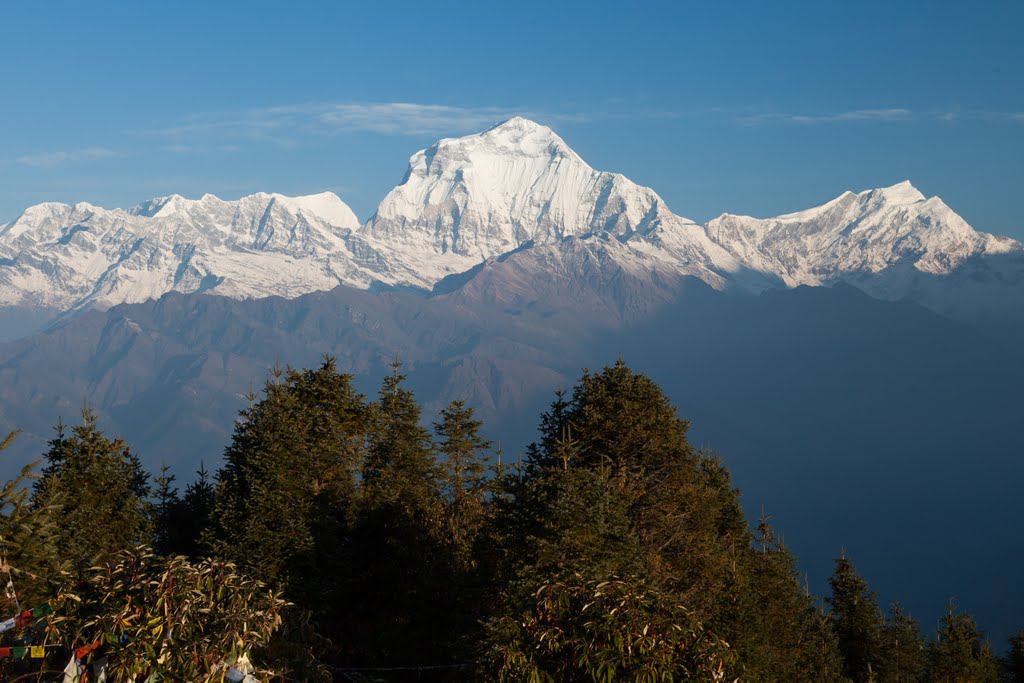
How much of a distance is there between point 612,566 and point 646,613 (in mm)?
9025

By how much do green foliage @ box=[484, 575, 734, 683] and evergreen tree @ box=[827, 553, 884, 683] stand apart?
60.1 meters

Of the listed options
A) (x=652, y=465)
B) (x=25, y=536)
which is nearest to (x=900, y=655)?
(x=652, y=465)

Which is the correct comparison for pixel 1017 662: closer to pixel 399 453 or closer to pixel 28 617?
pixel 399 453

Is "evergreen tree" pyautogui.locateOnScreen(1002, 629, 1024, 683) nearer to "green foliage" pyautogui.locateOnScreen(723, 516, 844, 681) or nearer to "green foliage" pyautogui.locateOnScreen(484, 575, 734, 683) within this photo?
"green foliage" pyautogui.locateOnScreen(723, 516, 844, 681)

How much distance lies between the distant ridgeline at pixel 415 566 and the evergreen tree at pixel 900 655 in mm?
172

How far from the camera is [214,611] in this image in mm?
23156

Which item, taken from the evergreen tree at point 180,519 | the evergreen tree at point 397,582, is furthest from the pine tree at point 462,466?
the evergreen tree at point 180,519

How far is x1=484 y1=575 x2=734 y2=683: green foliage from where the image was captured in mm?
23281

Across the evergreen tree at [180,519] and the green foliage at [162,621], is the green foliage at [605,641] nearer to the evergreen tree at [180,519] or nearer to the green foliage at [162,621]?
the green foliage at [162,621]

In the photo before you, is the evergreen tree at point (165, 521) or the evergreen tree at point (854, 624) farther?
the evergreen tree at point (854, 624)

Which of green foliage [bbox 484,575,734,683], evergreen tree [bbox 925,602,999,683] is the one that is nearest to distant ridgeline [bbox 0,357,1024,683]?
green foliage [bbox 484,575,734,683]

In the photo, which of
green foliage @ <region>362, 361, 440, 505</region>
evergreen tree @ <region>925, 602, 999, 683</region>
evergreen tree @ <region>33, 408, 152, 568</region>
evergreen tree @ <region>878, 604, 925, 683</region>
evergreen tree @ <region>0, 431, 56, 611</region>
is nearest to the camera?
evergreen tree @ <region>0, 431, 56, 611</region>

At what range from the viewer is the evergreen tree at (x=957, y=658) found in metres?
68.2

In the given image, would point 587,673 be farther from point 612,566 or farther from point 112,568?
point 112,568
